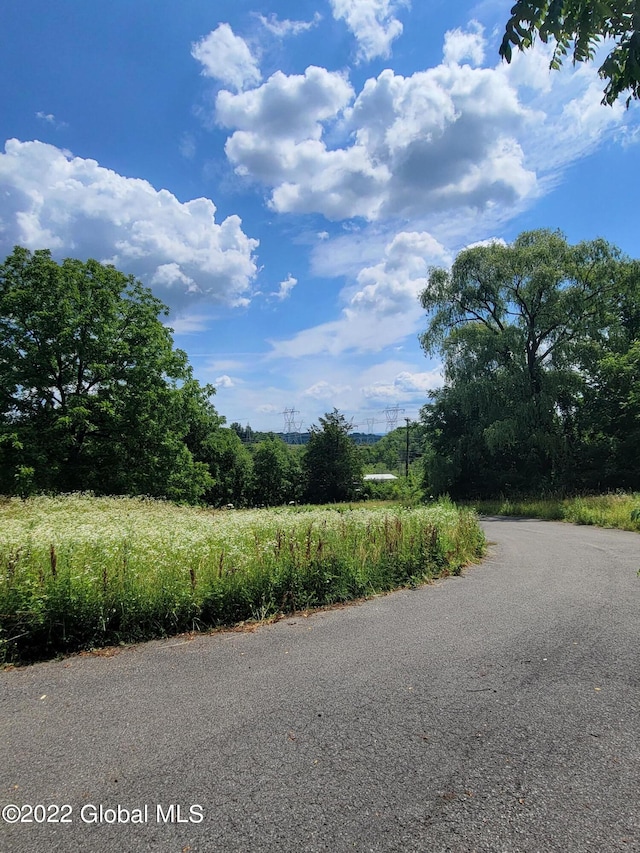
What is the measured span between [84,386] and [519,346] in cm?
2468

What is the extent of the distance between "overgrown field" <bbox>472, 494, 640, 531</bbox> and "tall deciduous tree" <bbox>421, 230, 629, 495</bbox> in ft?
12.1

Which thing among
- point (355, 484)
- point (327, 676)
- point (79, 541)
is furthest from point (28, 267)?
point (355, 484)

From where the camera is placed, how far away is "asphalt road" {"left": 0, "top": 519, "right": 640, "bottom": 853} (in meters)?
2.13

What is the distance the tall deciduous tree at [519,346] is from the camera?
85.7 feet

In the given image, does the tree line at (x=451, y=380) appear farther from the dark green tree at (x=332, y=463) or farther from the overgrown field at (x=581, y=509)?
the dark green tree at (x=332, y=463)

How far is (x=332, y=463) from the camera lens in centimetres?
4716

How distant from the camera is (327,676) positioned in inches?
147

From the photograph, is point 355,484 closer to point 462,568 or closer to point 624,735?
point 462,568

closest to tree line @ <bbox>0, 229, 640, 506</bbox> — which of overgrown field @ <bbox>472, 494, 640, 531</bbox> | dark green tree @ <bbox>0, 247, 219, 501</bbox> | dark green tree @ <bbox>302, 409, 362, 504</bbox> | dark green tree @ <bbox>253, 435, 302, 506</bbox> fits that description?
dark green tree @ <bbox>0, 247, 219, 501</bbox>

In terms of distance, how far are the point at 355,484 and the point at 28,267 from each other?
111 feet

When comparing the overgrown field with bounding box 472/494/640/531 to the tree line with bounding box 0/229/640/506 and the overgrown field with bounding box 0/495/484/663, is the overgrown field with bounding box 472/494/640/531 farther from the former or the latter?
the overgrown field with bounding box 0/495/484/663

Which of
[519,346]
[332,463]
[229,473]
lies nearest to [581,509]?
[519,346]

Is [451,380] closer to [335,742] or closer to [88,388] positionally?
[88,388]

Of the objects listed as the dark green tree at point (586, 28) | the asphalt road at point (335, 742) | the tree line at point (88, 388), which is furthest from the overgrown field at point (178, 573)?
the tree line at point (88, 388)
